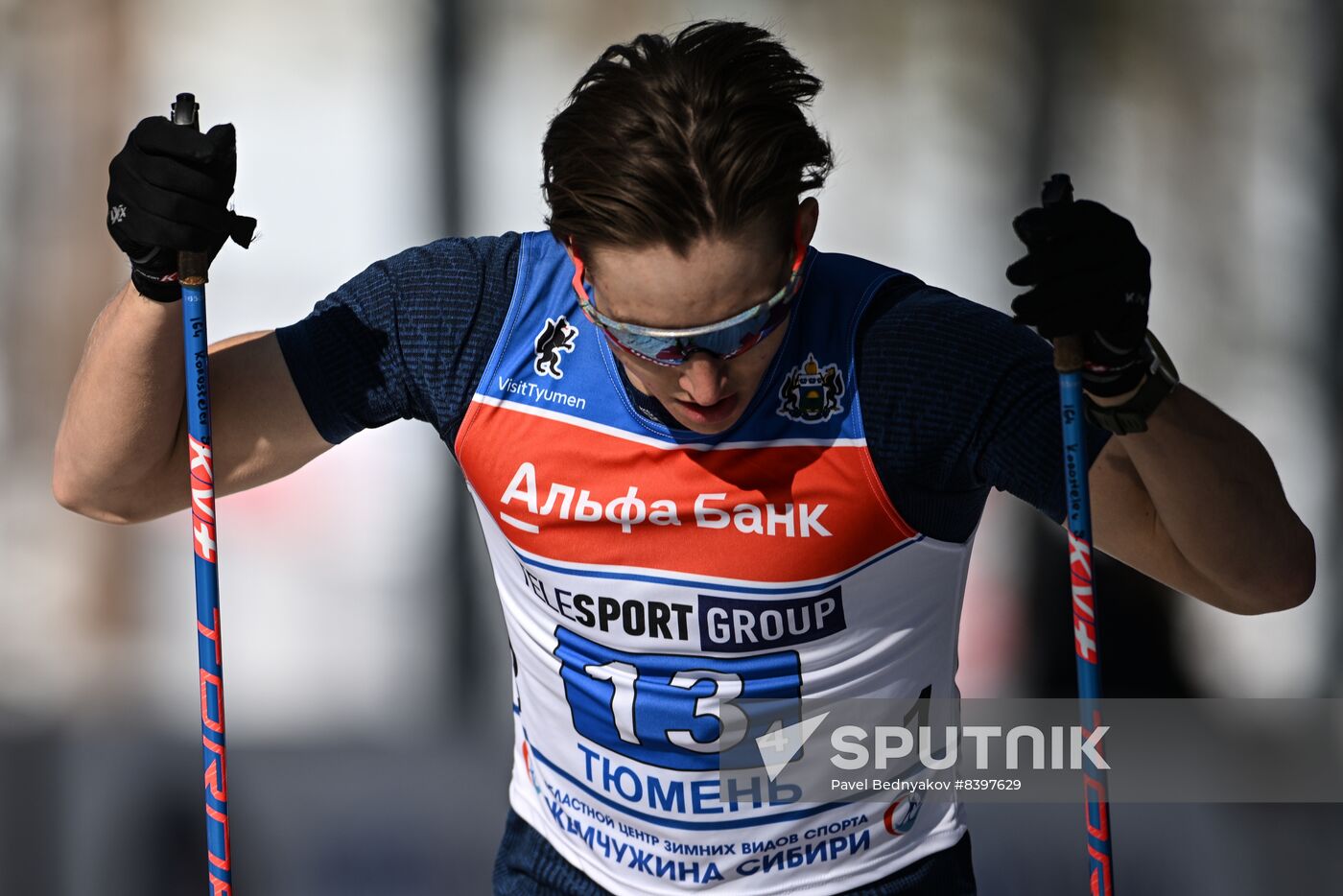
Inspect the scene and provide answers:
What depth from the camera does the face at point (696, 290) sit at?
177cm

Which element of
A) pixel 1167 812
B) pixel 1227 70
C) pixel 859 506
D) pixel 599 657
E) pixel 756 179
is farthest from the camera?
pixel 1227 70

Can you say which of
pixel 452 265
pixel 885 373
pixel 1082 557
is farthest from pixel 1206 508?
pixel 452 265

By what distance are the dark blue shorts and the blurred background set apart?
258 cm

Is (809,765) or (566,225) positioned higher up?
(566,225)

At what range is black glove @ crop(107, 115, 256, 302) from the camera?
1861mm

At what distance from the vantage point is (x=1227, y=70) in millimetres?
5098

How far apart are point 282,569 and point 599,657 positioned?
3.35 metres

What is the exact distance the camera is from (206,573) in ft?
7.05

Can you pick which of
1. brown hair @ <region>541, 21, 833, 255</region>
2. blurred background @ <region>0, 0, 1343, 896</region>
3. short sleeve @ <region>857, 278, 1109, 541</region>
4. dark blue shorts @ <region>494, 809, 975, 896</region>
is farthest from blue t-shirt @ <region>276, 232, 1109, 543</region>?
blurred background @ <region>0, 0, 1343, 896</region>

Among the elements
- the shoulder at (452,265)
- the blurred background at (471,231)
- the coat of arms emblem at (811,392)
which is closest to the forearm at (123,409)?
the shoulder at (452,265)

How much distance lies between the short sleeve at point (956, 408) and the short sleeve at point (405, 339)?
1.84 ft

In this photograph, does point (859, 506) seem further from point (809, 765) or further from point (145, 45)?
point (145, 45)

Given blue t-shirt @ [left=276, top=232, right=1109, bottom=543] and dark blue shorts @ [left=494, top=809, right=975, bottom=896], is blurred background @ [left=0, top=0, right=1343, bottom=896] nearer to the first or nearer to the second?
dark blue shorts @ [left=494, top=809, right=975, bottom=896]

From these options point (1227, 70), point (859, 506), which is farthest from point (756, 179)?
point (1227, 70)
